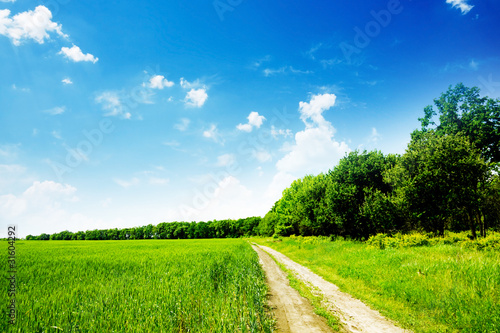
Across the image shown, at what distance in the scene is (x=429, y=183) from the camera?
19.2m

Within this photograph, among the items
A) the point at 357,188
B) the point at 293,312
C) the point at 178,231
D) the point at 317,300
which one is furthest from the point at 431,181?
the point at 178,231

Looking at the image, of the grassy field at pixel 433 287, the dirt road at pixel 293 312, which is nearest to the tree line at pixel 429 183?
the grassy field at pixel 433 287

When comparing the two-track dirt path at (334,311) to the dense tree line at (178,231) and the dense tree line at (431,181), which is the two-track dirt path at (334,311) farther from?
the dense tree line at (178,231)

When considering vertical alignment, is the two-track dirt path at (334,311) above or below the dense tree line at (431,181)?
below

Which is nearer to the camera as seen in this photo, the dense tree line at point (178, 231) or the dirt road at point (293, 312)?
the dirt road at point (293, 312)

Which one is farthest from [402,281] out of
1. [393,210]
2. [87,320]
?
[393,210]

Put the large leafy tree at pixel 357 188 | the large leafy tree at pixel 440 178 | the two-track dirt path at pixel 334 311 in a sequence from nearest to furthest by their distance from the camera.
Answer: the two-track dirt path at pixel 334 311
the large leafy tree at pixel 440 178
the large leafy tree at pixel 357 188

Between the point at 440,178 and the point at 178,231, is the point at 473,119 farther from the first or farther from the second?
the point at 178,231

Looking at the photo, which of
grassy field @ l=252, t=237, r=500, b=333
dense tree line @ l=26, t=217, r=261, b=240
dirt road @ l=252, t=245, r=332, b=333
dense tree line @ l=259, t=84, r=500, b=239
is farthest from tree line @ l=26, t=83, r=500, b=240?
dense tree line @ l=26, t=217, r=261, b=240

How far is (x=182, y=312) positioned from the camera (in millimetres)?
6773

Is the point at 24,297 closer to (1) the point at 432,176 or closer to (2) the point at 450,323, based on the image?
(2) the point at 450,323

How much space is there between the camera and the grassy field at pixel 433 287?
7.30 m

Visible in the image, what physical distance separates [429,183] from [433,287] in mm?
13129

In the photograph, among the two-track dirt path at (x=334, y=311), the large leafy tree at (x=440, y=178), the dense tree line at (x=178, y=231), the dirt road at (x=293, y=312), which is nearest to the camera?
the dirt road at (x=293, y=312)
